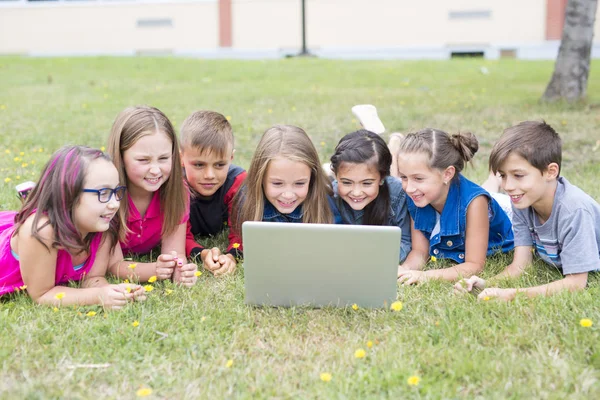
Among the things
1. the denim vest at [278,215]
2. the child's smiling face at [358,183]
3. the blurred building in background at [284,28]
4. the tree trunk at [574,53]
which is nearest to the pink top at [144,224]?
the denim vest at [278,215]

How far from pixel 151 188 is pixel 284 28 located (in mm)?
17256

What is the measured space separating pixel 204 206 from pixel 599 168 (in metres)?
3.79

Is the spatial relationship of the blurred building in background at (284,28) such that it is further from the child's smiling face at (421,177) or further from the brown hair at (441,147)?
the child's smiling face at (421,177)

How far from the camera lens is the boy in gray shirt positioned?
3113mm

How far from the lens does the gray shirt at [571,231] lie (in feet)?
10.2

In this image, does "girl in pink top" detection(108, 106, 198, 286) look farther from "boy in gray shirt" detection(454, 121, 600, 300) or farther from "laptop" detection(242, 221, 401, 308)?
"boy in gray shirt" detection(454, 121, 600, 300)

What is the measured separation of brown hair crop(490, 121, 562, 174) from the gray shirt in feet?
0.64

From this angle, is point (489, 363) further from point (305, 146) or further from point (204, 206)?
point (204, 206)

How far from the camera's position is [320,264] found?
9.12 feet

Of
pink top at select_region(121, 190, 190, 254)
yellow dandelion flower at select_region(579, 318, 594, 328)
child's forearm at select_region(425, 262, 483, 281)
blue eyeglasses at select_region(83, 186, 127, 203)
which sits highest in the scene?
blue eyeglasses at select_region(83, 186, 127, 203)

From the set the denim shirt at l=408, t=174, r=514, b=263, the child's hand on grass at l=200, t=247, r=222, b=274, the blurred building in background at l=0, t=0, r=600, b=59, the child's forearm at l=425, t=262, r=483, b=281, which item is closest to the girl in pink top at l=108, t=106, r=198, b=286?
the child's hand on grass at l=200, t=247, r=222, b=274

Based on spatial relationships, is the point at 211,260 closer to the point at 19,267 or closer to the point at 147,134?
the point at 147,134

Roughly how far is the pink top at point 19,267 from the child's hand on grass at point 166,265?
0.33m

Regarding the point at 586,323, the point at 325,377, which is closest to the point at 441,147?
the point at 586,323
